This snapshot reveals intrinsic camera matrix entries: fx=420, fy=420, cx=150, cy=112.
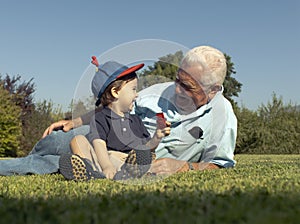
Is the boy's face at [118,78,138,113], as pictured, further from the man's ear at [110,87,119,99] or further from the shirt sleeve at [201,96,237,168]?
the shirt sleeve at [201,96,237,168]

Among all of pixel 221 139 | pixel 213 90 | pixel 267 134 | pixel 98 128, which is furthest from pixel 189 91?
pixel 267 134

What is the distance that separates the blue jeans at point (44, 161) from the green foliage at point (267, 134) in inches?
565

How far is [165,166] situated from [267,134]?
16.0 metres

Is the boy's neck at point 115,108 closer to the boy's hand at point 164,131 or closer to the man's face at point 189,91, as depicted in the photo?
the boy's hand at point 164,131

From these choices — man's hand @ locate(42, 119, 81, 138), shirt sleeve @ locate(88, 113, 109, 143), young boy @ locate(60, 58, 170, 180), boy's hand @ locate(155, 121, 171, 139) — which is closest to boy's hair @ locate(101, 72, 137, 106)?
young boy @ locate(60, 58, 170, 180)

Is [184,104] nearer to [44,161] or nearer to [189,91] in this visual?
[189,91]

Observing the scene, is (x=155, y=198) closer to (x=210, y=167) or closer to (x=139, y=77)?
(x=139, y=77)

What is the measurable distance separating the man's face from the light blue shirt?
0.28 feet

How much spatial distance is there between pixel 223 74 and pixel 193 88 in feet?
1.52

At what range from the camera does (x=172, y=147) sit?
473 cm

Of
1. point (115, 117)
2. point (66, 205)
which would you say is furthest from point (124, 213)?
point (115, 117)

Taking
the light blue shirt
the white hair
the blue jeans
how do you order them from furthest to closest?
the light blue shirt < the blue jeans < the white hair

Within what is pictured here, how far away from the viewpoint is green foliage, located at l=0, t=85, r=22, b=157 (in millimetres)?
17125

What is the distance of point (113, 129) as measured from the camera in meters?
3.78
